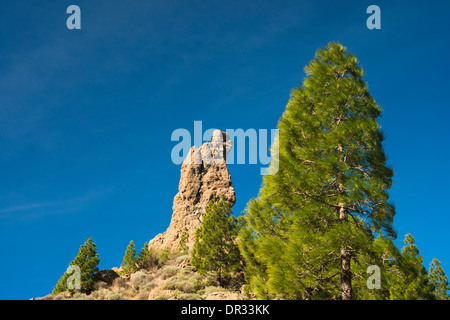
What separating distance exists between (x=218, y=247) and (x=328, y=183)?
22.1 meters

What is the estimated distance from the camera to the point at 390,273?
8.19 meters

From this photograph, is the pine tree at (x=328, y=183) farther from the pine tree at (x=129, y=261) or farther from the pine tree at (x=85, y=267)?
the pine tree at (x=129, y=261)

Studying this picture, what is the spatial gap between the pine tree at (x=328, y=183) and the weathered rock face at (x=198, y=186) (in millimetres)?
50754

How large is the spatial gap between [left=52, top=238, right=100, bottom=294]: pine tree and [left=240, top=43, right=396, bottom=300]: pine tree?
2479cm

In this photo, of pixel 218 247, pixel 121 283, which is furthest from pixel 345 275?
pixel 121 283

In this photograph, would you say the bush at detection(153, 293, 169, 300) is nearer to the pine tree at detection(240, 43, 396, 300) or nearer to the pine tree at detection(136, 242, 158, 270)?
the pine tree at detection(240, 43, 396, 300)

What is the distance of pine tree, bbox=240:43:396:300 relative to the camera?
8359 mm

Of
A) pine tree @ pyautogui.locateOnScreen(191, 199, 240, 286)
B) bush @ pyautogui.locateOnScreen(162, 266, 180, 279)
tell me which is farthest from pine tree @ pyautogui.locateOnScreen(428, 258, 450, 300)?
bush @ pyautogui.locateOnScreen(162, 266, 180, 279)

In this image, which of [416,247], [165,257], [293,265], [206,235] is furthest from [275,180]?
[165,257]

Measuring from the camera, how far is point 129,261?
40.2 metres

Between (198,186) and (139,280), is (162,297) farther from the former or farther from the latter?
(198,186)

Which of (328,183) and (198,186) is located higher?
(198,186)

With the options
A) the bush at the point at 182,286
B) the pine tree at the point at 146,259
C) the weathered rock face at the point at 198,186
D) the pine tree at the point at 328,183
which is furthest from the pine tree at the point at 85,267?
the weathered rock face at the point at 198,186

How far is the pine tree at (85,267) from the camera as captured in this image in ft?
98.1
